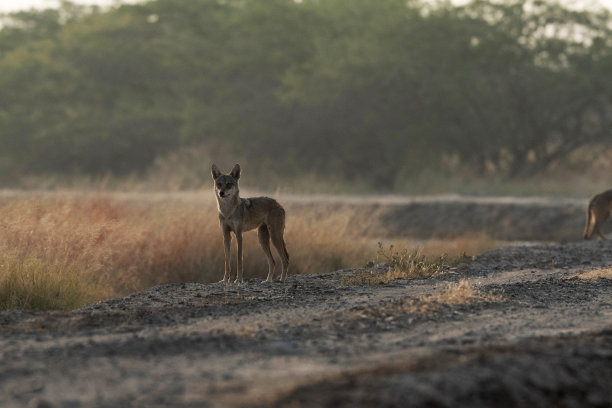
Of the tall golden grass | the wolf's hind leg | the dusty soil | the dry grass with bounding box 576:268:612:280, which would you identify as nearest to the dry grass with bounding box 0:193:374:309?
the tall golden grass

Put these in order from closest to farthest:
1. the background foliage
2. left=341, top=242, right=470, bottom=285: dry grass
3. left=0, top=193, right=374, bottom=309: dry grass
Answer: left=0, top=193, right=374, bottom=309: dry grass → left=341, top=242, right=470, bottom=285: dry grass → the background foliage

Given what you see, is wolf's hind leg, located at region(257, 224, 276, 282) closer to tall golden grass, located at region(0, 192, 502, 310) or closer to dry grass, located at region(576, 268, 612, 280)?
tall golden grass, located at region(0, 192, 502, 310)

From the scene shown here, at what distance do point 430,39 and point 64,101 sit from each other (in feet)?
55.5

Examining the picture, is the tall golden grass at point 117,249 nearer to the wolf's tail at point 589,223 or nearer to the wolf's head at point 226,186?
the wolf's head at point 226,186

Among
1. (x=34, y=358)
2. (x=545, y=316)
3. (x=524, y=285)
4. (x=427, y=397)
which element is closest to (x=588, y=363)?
(x=427, y=397)

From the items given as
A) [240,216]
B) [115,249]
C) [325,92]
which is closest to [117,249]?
Result: [115,249]

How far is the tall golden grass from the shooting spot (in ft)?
35.5

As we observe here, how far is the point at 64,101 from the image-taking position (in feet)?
150

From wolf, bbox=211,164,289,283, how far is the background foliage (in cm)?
2562

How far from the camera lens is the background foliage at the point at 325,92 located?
1527 inches

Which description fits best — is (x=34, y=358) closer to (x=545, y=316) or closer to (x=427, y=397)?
(x=427, y=397)

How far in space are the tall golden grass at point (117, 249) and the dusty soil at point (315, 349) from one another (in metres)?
0.85

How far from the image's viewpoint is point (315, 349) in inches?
300

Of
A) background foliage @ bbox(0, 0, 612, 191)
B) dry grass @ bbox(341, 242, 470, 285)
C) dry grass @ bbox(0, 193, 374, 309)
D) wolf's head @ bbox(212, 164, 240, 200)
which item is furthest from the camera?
background foliage @ bbox(0, 0, 612, 191)
